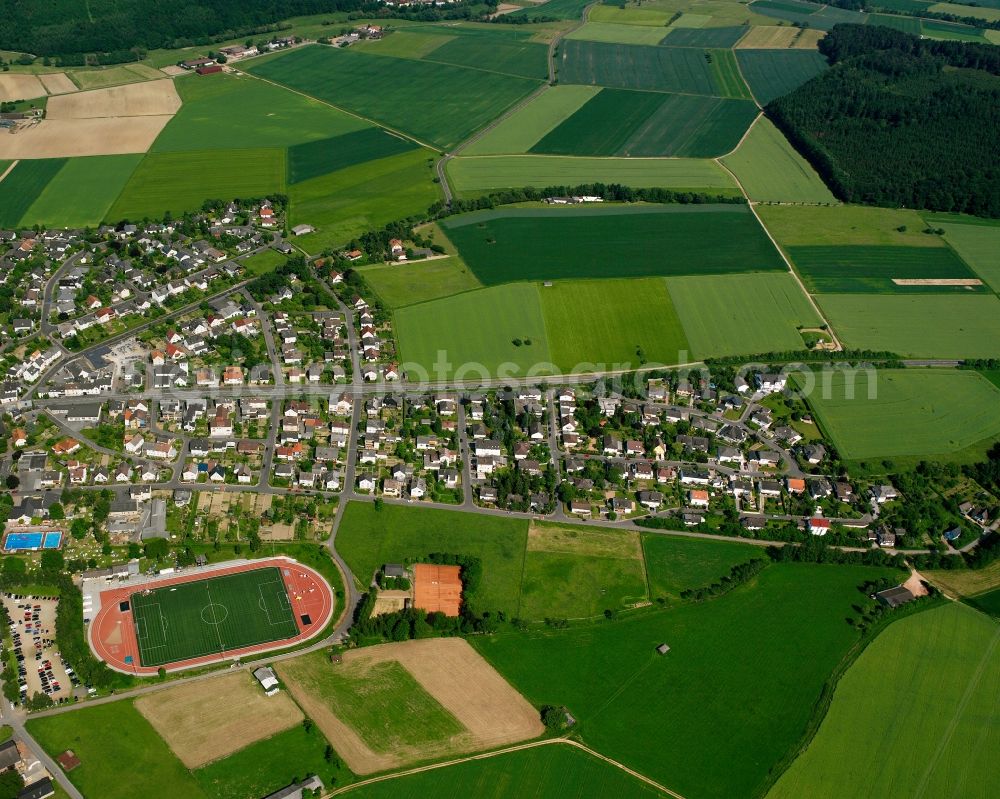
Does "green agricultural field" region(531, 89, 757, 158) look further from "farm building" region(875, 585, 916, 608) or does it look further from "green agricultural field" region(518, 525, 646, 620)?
"farm building" region(875, 585, 916, 608)

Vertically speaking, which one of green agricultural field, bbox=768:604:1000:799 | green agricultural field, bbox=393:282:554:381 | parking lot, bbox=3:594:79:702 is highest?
green agricultural field, bbox=393:282:554:381

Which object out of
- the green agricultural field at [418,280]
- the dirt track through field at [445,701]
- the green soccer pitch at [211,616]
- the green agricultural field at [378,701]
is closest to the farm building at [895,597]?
the dirt track through field at [445,701]

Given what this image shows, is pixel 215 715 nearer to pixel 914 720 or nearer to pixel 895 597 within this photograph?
pixel 914 720

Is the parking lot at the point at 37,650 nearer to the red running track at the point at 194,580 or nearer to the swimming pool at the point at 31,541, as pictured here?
the red running track at the point at 194,580

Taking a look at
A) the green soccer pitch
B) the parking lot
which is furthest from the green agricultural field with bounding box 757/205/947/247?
the parking lot

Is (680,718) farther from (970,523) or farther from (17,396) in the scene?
(17,396)
